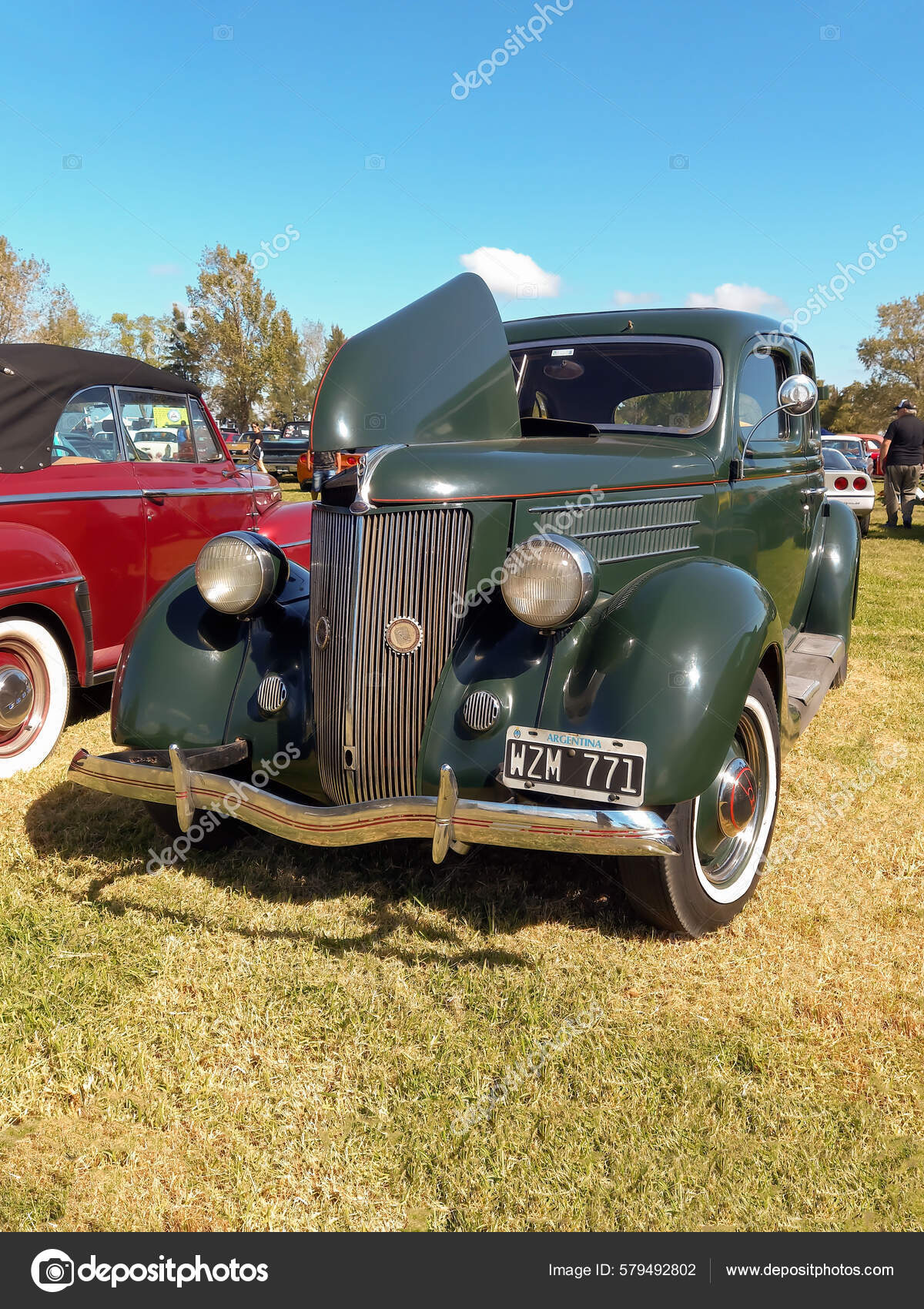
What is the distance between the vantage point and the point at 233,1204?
1934mm

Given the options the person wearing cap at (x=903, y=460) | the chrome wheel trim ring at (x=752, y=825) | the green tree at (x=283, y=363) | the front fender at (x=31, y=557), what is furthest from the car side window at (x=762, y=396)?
the green tree at (x=283, y=363)

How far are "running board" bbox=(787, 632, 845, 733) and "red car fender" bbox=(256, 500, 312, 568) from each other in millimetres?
3136

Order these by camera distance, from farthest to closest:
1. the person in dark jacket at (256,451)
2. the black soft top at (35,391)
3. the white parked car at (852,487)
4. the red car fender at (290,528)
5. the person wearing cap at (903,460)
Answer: the person wearing cap at (903,460) < the white parked car at (852,487) < the person in dark jacket at (256,451) < the red car fender at (290,528) < the black soft top at (35,391)

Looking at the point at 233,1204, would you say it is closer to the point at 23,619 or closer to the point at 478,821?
the point at 478,821

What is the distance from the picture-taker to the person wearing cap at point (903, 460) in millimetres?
13984

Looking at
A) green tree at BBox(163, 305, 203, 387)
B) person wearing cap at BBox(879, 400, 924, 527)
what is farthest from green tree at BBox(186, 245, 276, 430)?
person wearing cap at BBox(879, 400, 924, 527)

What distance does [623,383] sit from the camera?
4062 mm

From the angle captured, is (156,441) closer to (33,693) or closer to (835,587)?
(33,693)

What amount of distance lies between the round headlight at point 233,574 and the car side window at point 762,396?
2.15 metres

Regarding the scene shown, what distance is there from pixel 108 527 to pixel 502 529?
10.7ft

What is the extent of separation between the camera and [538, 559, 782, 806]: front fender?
8.14 ft

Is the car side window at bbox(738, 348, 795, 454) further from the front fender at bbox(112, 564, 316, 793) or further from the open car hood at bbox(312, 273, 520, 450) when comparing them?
the front fender at bbox(112, 564, 316, 793)
